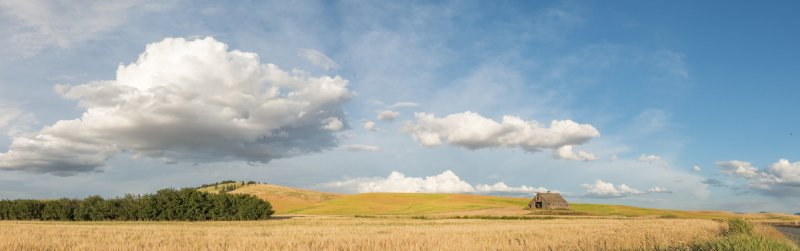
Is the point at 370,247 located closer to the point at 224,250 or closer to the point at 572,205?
the point at 224,250

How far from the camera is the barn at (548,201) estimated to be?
127 m

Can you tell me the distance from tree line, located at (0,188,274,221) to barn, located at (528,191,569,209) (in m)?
71.8

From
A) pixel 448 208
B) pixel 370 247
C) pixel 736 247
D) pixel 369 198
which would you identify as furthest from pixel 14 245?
pixel 369 198

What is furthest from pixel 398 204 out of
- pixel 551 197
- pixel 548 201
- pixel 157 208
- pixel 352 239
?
pixel 352 239

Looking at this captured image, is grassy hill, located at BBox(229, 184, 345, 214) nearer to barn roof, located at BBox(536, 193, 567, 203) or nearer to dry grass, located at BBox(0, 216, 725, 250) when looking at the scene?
barn roof, located at BBox(536, 193, 567, 203)

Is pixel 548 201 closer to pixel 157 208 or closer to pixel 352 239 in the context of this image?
pixel 157 208

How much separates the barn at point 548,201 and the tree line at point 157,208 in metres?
71.8

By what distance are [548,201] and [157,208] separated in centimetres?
8485

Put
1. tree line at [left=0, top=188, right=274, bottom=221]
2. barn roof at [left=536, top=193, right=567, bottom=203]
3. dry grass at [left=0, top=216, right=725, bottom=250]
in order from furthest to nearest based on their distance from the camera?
1. barn roof at [left=536, top=193, right=567, bottom=203]
2. tree line at [left=0, top=188, right=274, bottom=221]
3. dry grass at [left=0, top=216, right=725, bottom=250]

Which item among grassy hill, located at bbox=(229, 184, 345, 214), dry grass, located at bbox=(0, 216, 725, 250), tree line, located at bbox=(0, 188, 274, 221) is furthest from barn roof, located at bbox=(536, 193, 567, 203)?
dry grass, located at bbox=(0, 216, 725, 250)

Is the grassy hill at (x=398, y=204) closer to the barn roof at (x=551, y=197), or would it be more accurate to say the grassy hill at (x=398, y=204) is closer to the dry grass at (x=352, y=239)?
the barn roof at (x=551, y=197)

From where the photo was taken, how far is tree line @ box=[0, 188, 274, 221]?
70188 mm

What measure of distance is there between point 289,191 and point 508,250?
148 meters

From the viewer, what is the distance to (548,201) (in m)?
128
